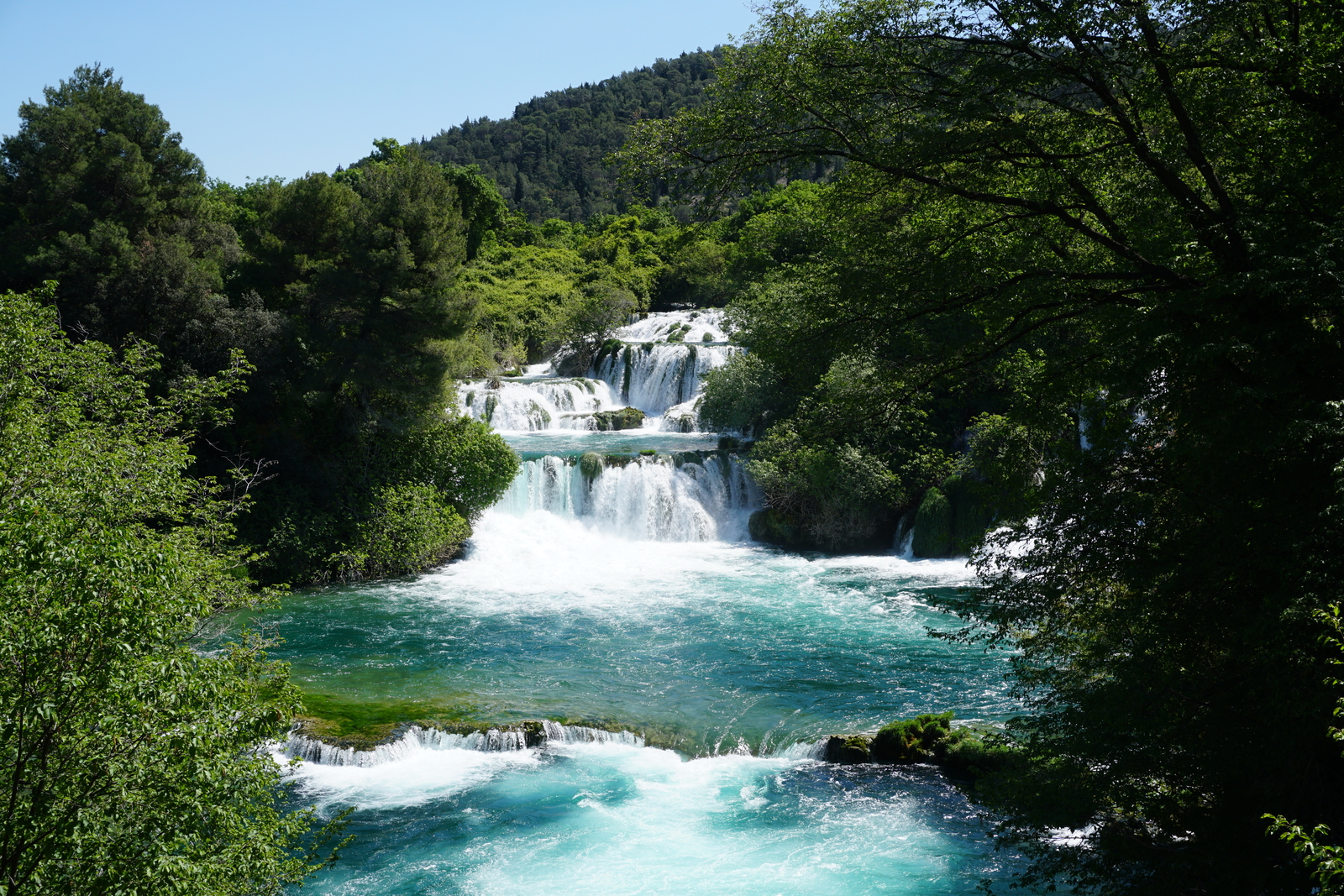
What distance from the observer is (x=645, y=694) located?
44.0 ft

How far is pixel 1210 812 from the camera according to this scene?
19.1 feet

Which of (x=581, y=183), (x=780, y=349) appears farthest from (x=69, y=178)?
(x=581, y=183)

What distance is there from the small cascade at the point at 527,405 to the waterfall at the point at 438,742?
1821 centimetres

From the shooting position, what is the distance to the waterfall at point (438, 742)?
11.4 metres

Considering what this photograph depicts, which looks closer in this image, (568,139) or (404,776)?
(404,776)

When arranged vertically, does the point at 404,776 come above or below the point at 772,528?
below

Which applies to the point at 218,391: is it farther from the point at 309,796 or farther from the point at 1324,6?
the point at 1324,6

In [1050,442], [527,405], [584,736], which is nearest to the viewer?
[1050,442]

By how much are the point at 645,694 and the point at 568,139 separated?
116 meters

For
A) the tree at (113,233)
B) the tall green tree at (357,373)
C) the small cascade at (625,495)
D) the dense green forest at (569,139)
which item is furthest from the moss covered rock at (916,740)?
the dense green forest at (569,139)

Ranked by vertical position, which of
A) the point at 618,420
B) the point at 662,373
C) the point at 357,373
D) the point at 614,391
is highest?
the point at 662,373

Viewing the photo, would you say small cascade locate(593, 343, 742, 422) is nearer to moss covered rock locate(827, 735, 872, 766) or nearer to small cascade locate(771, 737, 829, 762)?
small cascade locate(771, 737, 829, 762)

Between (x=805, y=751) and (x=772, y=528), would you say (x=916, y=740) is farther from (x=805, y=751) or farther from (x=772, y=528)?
(x=772, y=528)

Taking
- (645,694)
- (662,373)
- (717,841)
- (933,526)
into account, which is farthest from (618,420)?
(717,841)
